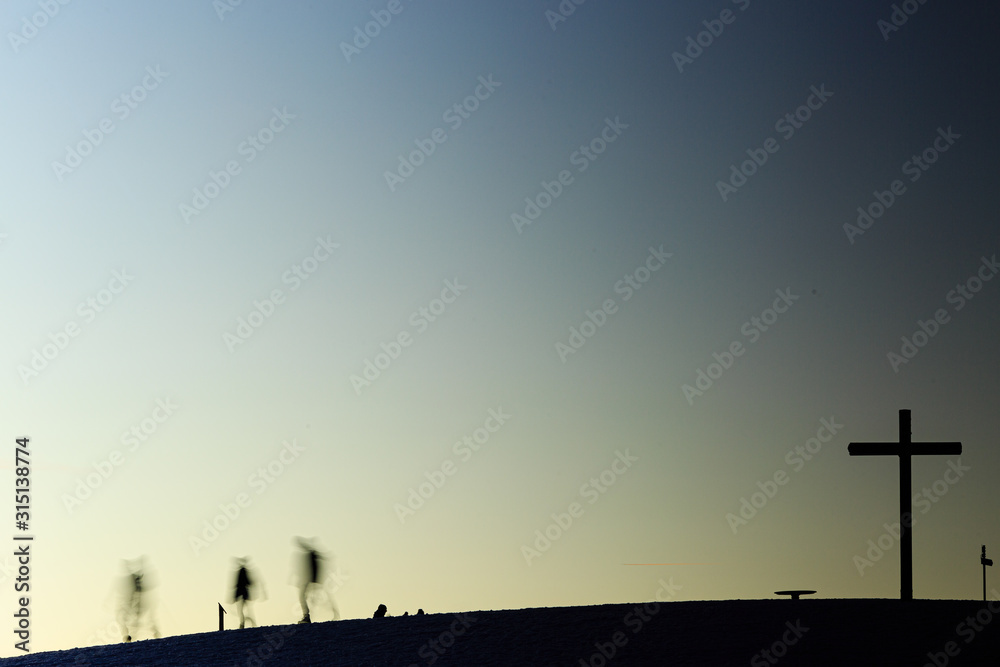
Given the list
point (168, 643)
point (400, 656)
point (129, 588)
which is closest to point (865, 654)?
point (400, 656)

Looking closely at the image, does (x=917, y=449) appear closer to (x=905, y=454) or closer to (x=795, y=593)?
(x=905, y=454)

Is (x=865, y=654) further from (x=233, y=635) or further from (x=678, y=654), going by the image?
(x=233, y=635)

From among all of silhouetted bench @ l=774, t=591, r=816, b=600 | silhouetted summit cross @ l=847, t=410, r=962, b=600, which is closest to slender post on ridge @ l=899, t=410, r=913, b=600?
silhouetted summit cross @ l=847, t=410, r=962, b=600

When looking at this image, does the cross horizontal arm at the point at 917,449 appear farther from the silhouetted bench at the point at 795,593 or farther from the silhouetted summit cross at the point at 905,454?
the silhouetted bench at the point at 795,593

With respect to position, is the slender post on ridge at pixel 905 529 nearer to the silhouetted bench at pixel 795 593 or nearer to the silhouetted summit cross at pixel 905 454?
the silhouetted summit cross at pixel 905 454

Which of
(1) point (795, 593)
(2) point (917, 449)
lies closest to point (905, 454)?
(2) point (917, 449)

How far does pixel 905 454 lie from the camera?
79.2 feet

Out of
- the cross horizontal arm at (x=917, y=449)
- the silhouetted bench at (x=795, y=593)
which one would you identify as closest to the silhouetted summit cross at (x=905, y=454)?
the cross horizontal arm at (x=917, y=449)

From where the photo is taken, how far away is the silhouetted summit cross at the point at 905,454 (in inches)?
939

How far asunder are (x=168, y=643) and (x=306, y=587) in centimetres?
299

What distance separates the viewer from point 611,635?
21.4 meters

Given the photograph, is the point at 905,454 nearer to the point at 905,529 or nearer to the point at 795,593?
the point at 905,529

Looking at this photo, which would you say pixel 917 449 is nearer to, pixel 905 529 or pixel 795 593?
pixel 905 529

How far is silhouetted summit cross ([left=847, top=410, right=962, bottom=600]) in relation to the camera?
23.8 meters
